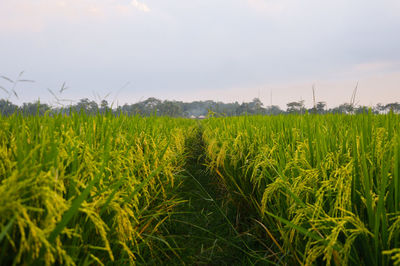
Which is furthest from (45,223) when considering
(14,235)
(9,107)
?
(9,107)

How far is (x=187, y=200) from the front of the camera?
1.90 metres

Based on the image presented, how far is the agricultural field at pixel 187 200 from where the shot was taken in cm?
81

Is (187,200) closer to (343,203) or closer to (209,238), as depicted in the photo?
(209,238)

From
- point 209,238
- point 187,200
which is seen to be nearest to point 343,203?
point 187,200

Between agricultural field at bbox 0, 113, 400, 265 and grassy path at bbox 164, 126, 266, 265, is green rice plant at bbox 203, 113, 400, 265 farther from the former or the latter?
grassy path at bbox 164, 126, 266, 265

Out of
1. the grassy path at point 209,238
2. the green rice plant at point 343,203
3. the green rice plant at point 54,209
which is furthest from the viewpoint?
the grassy path at point 209,238

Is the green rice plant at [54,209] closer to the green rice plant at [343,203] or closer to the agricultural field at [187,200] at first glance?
the agricultural field at [187,200]

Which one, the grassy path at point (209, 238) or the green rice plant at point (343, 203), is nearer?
the green rice plant at point (343, 203)

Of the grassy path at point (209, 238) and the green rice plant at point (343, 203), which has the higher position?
the green rice plant at point (343, 203)

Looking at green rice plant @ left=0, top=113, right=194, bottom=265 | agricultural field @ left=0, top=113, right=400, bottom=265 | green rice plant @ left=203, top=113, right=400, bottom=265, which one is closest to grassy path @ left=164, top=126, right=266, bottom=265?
agricultural field @ left=0, top=113, right=400, bottom=265

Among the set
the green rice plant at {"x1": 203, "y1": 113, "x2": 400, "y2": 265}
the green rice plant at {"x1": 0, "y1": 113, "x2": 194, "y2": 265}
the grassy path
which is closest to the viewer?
the green rice plant at {"x1": 0, "y1": 113, "x2": 194, "y2": 265}

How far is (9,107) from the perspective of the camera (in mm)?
1999

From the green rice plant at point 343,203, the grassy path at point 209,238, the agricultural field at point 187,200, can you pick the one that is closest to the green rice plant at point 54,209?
the agricultural field at point 187,200

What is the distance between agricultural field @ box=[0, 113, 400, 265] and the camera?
0.81m
